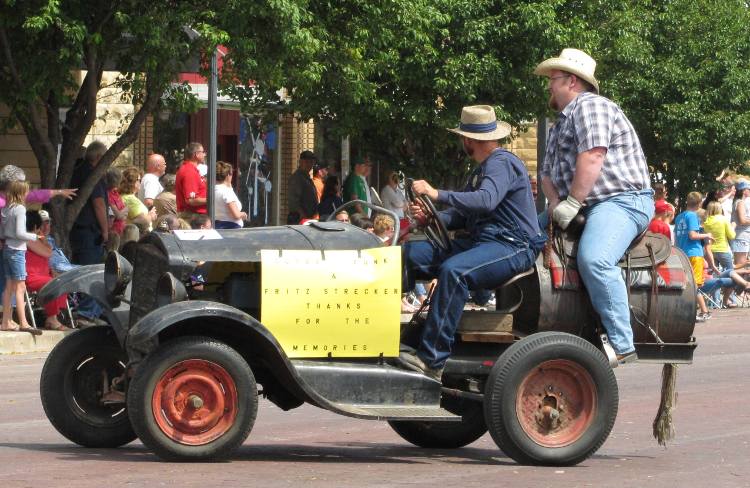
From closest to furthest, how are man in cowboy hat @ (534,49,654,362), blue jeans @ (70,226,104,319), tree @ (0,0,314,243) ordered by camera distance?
1. man in cowboy hat @ (534,49,654,362)
2. tree @ (0,0,314,243)
3. blue jeans @ (70,226,104,319)

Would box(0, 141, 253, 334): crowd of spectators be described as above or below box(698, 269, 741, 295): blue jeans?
above

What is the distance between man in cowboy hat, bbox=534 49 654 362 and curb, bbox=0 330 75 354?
7.73 meters

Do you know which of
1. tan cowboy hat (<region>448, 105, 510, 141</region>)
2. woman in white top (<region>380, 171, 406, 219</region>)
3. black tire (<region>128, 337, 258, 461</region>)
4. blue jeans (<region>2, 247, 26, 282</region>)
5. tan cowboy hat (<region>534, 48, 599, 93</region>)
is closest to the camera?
black tire (<region>128, 337, 258, 461</region>)

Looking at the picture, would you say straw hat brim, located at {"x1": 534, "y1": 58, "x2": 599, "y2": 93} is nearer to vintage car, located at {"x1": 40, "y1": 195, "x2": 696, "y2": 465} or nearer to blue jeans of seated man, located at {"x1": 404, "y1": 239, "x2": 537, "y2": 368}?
vintage car, located at {"x1": 40, "y1": 195, "x2": 696, "y2": 465}

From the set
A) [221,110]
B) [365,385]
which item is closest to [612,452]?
[365,385]

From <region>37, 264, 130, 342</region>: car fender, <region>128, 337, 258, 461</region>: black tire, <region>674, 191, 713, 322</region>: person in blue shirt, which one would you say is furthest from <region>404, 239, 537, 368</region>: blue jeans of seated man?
<region>674, 191, 713, 322</region>: person in blue shirt

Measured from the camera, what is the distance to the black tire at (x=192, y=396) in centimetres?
796

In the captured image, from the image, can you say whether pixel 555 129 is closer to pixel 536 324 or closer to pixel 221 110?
pixel 536 324

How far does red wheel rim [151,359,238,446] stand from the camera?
26.3 feet

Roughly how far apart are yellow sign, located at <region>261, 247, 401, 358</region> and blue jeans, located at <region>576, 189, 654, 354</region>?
1018 mm

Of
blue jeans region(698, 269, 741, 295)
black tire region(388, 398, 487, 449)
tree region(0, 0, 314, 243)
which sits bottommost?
black tire region(388, 398, 487, 449)

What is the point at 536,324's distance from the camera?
8.73 m

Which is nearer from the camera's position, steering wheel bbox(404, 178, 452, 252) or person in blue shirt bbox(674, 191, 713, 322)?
steering wheel bbox(404, 178, 452, 252)

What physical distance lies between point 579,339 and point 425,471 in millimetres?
1061
